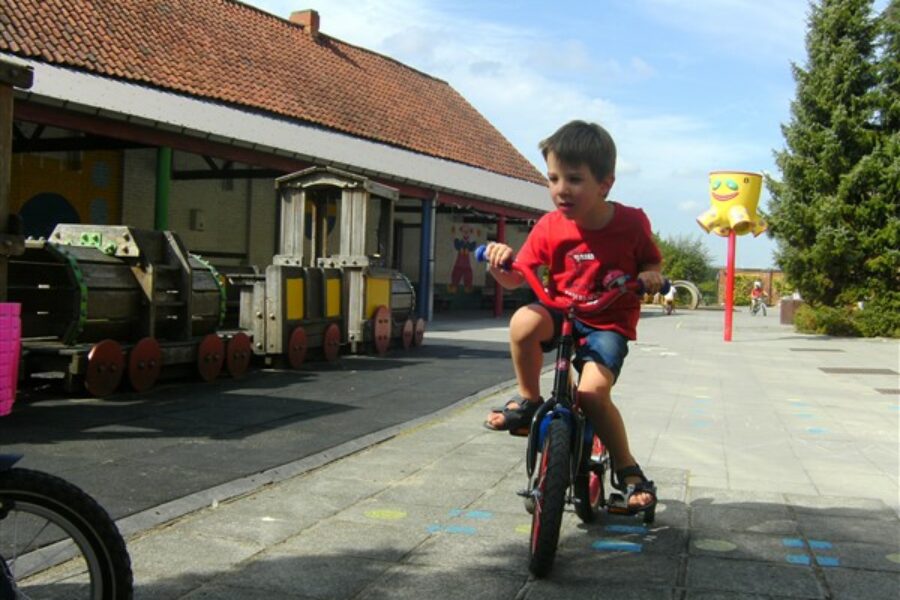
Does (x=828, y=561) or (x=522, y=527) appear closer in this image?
(x=828, y=561)

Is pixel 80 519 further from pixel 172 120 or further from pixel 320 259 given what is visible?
pixel 172 120

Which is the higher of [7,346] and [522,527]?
[7,346]

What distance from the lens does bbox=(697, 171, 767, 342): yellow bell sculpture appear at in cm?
1903

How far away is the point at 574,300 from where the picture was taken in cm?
363

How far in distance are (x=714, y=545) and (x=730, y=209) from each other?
16.3 metres

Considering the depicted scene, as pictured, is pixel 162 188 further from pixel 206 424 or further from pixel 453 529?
pixel 453 529

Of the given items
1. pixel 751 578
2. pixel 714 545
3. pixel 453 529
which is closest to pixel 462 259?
pixel 453 529

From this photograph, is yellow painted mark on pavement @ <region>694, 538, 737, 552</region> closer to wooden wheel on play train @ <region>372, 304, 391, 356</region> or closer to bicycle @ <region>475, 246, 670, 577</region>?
bicycle @ <region>475, 246, 670, 577</region>

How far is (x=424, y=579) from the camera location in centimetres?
335

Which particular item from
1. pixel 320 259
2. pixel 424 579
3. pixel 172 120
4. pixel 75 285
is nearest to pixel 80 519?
pixel 424 579

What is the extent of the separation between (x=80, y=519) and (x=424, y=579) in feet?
4.81

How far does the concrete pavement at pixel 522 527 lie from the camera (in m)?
3.30

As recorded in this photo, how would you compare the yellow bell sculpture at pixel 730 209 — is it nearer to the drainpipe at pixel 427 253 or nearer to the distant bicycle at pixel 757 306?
the drainpipe at pixel 427 253

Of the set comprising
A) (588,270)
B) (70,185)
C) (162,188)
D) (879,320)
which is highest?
(70,185)
